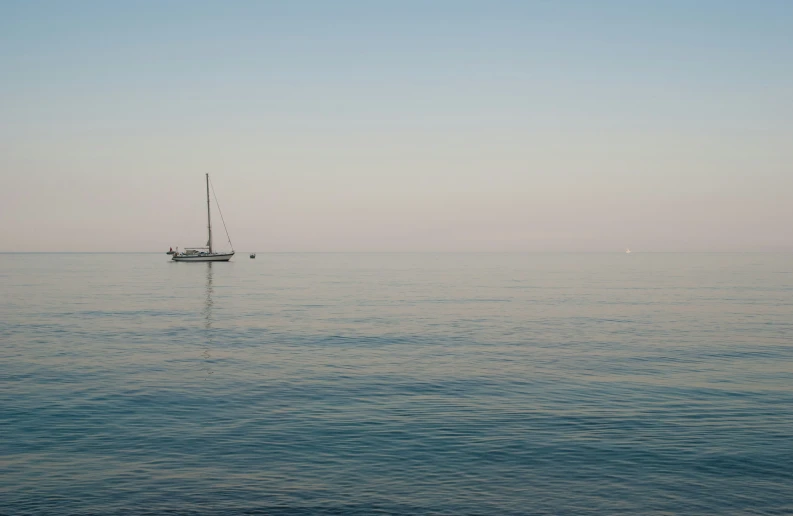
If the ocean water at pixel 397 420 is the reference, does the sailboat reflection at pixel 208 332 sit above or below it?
below

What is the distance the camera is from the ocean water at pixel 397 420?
740 inches

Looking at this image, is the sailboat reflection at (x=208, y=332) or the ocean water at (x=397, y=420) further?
the sailboat reflection at (x=208, y=332)

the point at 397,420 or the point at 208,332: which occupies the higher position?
the point at 397,420

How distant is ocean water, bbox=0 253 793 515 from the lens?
18797 mm

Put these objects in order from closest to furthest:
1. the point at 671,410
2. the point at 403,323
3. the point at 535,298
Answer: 1. the point at 671,410
2. the point at 403,323
3. the point at 535,298

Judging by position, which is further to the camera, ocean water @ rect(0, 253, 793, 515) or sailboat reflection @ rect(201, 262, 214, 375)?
sailboat reflection @ rect(201, 262, 214, 375)

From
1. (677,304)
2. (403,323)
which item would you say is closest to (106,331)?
(403,323)

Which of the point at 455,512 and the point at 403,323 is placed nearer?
the point at 455,512

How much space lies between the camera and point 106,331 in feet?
187

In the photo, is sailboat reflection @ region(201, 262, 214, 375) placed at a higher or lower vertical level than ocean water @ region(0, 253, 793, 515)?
lower

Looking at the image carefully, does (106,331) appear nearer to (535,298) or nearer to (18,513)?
(18,513)

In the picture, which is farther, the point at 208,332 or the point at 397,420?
the point at 208,332

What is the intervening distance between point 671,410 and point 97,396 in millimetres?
24917

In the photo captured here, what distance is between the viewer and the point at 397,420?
26.8 meters
